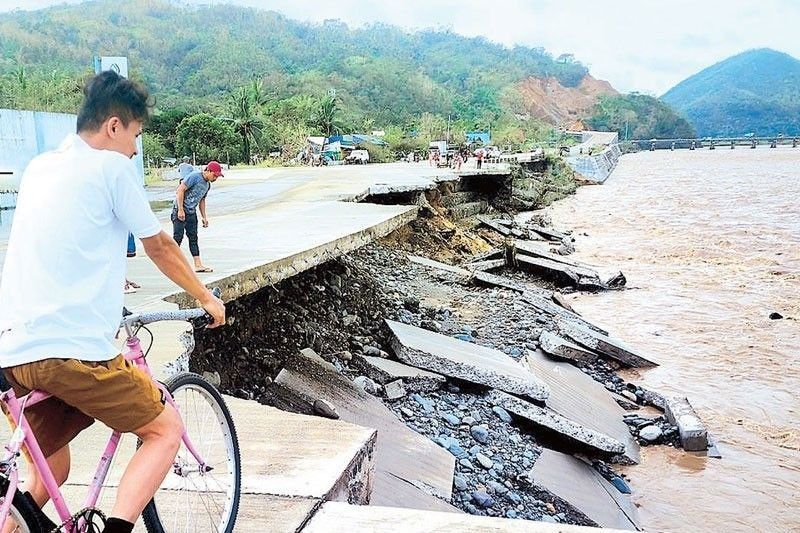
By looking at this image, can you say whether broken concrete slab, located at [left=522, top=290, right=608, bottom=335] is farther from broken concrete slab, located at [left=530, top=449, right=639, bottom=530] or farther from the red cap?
the red cap

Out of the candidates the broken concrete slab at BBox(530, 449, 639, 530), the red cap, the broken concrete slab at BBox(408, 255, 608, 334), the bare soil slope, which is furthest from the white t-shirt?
the bare soil slope

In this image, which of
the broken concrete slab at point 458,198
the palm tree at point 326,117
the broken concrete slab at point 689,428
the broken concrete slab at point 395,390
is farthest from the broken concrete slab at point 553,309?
the palm tree at point 326,117

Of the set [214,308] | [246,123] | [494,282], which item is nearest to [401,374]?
[214,308]

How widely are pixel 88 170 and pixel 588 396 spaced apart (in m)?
6.49

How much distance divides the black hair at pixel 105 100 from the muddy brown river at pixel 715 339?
5.11 metres

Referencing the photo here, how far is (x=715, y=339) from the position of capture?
11789 millimetres

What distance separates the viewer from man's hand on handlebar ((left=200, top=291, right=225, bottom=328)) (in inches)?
93.2

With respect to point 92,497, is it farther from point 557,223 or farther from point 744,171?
point 744,171

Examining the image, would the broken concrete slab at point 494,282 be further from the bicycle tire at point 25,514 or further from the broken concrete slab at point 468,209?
the bicycle tire at point 25,514

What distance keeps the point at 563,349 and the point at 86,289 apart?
24.5 ft

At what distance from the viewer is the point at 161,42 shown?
4690 inches

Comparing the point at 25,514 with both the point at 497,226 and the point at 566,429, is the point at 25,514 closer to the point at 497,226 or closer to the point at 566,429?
the point at 566,429

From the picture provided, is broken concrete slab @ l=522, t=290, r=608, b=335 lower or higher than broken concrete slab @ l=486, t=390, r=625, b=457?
lower

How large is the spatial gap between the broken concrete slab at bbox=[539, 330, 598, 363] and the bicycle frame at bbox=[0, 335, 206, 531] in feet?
22.5
